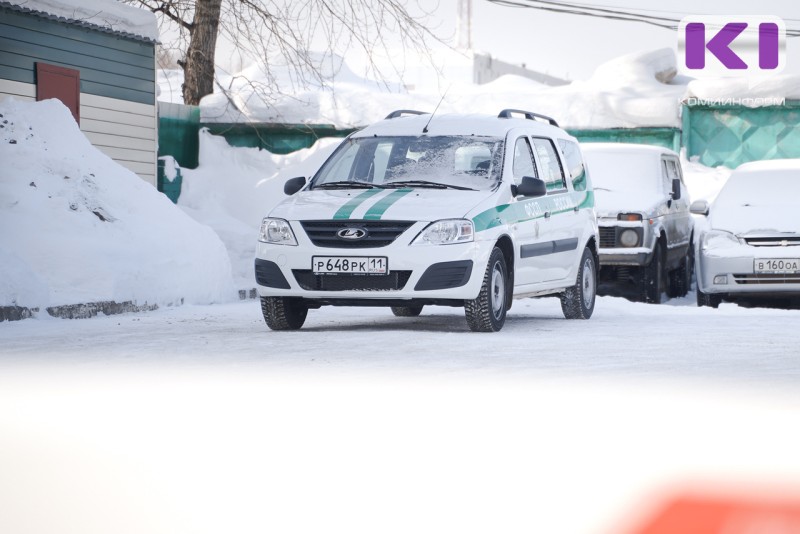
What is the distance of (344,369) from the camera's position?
8.34m

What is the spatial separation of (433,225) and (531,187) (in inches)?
47.1

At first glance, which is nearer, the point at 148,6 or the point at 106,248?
the point at 106,248

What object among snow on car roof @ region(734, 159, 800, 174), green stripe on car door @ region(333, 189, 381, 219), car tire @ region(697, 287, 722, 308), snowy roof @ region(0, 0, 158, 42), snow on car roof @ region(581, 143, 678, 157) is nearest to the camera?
green stripe on car door @ region(333, 189, 381, 219)

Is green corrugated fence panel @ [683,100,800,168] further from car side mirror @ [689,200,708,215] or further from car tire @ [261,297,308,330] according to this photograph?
car tire @ [261,297,308,330]

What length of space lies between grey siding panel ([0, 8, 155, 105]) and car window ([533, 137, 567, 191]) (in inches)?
358

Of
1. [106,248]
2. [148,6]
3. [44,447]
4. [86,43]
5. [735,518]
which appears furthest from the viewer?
[148,6]

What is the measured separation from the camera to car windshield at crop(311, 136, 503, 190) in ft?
36.3

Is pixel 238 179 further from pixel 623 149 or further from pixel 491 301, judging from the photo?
pixel 491 301

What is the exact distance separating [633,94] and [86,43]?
35.2ft

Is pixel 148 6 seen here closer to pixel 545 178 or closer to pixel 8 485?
pixel 545 178

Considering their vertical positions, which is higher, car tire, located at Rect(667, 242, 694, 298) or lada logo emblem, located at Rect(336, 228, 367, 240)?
lada logo emblem, located at Rect(336, 228, 367, 240)

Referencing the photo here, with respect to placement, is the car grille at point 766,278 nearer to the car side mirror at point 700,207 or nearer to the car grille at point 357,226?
the car side mirror at point 700,207

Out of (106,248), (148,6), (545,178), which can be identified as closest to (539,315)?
(545,178)

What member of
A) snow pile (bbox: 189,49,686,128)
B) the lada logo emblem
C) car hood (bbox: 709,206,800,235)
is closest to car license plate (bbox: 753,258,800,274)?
car hood (bbox: 709,206,800,235)
